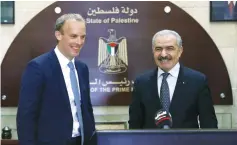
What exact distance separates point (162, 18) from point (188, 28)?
215 millimetres

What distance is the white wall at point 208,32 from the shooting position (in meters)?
2.71

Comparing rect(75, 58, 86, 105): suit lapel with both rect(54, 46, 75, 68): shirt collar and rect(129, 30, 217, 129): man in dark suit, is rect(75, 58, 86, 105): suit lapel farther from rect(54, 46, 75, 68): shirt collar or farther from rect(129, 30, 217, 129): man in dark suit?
rect(129, 30, 217, 129): man in dark suit

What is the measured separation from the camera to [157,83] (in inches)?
68.2

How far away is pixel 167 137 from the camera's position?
612 mm

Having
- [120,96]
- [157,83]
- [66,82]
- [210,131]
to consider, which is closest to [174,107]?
[157,83]

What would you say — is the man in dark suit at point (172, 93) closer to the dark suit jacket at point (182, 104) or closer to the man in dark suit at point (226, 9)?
the dark suit jacket at point (182, 104)

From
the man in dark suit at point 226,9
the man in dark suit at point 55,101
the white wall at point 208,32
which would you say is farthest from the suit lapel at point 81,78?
the man in dark suit at point 226,9

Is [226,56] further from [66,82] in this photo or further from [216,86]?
[66,82]

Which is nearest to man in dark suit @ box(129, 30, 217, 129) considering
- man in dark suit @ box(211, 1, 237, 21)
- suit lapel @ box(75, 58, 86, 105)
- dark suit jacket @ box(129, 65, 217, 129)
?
dark suit jacket @ box(129, 65, 217, 129)

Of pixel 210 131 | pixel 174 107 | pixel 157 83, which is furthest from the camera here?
pixel 157 83

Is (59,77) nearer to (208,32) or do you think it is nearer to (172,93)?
(172,93)

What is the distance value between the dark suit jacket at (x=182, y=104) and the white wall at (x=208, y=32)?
0.97 metres

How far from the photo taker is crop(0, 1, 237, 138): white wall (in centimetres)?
271

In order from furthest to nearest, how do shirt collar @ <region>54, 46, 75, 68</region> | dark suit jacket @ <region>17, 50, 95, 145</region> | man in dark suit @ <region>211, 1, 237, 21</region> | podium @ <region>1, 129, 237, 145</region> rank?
man in dark suit @ <region>211, 1, 237, 21</region>
shirt collar @ <region>54, 46, 75, 68</region>
dark suit jacket @ <region>17, 50, 95, 145</region>
podium @ <region>1, 129, 237, 145</region>
